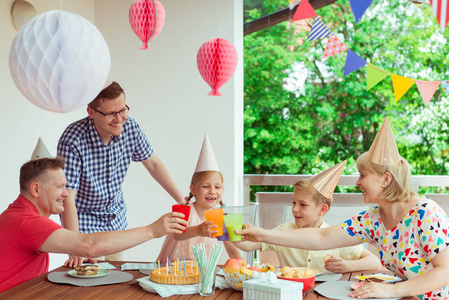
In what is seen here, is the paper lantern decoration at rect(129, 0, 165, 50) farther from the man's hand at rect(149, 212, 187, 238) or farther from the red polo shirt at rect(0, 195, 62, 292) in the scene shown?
the man's hand at rect(149, 212, 187, 238)

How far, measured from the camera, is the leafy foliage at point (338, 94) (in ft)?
29.4

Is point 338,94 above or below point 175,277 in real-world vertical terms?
above

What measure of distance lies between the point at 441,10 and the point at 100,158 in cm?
186

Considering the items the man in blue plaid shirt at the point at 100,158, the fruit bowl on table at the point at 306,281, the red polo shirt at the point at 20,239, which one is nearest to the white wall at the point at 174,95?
the man in blue plaid shirt at the point at 100,158

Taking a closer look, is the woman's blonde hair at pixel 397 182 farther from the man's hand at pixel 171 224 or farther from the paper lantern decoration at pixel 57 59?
the paper lantern decoration at pixel 57 59

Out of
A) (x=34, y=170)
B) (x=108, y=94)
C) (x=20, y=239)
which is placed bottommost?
(x=20, y=239)

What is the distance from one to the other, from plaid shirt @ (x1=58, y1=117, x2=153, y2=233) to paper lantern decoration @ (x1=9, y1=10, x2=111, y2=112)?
1.02m

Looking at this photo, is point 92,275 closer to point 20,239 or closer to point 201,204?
point 20,239

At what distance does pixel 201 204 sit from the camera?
2645mm

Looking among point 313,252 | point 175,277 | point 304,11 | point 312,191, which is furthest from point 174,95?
point 175,277

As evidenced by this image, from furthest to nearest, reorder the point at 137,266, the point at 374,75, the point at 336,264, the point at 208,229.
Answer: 1. the point at 374,75
2. the point at 137,266
3. the point at 336,264
4. the point at 208,229

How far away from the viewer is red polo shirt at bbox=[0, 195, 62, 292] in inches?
81.0

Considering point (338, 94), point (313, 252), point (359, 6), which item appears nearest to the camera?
point (313, 252)

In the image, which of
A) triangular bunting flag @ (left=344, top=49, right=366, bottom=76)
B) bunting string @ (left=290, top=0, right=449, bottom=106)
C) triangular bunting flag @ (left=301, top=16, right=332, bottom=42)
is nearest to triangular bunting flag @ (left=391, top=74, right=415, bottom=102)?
bunting string @ (left=290, top=0, right=449, bottom=106)
